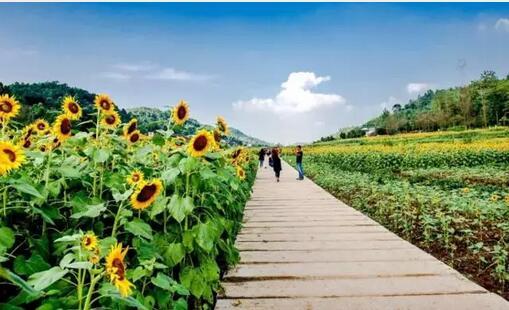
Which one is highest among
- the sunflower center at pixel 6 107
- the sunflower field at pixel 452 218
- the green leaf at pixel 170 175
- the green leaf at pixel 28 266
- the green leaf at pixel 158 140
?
the sunflower center at pixel 6 107

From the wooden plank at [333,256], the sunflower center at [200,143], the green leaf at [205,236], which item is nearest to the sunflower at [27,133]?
the sunflower center at [200,143]

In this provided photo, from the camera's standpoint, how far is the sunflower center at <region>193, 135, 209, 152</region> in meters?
2.17

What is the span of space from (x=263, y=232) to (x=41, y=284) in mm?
4075

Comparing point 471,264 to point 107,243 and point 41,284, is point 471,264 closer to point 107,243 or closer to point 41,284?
point 107,243

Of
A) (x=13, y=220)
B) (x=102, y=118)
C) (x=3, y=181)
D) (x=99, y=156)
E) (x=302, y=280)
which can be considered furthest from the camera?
(x=302, y=280)

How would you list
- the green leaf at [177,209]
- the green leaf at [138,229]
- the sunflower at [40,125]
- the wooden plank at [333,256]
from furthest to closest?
the wooden plank at [333,256] < the sunflower at [40,125] < the green leaf at [177,209] < the green leaf at [138,229]

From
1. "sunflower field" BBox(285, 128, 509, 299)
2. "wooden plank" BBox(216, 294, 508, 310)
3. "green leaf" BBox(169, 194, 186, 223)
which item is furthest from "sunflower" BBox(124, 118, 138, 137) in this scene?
"sunflower field" BBox(285, 128, 509, 299)

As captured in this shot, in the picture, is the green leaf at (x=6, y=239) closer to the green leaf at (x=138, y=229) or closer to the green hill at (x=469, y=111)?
the green leaf at (x=138, y=229)

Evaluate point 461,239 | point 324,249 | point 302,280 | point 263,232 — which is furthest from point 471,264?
point 263,232

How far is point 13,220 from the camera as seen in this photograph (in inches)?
72.9

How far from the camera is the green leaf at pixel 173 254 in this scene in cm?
205

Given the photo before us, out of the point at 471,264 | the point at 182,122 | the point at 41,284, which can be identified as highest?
the point at 182,122

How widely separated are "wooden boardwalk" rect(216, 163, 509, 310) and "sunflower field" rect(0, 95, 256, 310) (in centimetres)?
43

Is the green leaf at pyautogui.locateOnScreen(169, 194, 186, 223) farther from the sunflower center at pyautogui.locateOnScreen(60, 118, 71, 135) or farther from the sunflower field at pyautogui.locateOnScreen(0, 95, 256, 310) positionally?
the sunflower center at pyautogui.locateOnScreen(60, 118, 71, 135)
